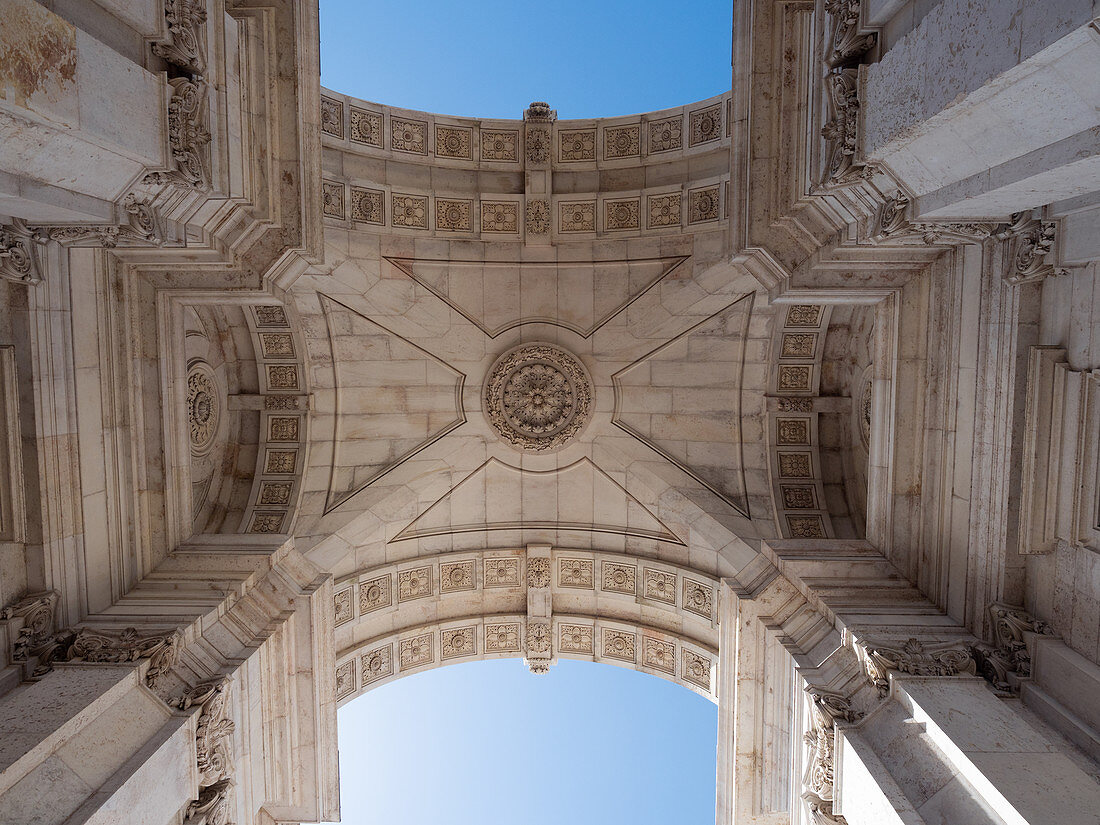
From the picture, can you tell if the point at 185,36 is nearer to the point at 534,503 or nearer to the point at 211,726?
the point at 211,726

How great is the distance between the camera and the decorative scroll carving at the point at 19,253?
6.17 metres

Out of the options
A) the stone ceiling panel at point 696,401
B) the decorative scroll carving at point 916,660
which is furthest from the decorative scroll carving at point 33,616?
the decorative scroll carving at point 916,660

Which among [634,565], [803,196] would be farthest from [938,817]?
[634,565]

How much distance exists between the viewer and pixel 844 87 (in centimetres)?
598

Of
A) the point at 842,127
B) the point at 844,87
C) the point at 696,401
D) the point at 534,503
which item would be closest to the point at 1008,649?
the point at 842,127

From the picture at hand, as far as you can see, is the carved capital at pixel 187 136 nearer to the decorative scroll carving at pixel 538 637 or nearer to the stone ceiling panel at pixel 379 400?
the stone ceiling panel at pixel 379 400

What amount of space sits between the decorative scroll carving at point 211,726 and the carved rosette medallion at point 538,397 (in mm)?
6498

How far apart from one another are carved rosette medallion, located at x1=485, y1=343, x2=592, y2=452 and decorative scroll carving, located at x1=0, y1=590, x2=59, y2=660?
23.4 ft

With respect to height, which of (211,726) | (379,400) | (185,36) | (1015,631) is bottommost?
(211,726)

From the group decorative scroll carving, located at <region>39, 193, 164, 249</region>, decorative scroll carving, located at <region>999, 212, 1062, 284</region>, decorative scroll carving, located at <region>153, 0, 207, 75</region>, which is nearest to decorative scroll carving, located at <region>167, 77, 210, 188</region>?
decorative scroll carving, located at <region>153, 0, 207, 75</region>

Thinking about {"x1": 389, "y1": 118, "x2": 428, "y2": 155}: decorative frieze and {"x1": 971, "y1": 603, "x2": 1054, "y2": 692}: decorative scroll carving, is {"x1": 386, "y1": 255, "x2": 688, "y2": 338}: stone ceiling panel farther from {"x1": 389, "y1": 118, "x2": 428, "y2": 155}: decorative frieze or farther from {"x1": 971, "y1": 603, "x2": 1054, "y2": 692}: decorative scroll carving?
{"x1": 971, "y1": 603, "x2": 1054, "y2": 692}: decorative scroll carving

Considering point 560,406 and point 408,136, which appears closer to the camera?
point 408,136

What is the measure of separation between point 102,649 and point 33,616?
2.64 feet

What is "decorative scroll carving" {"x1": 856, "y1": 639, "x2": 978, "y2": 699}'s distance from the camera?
263 inches
